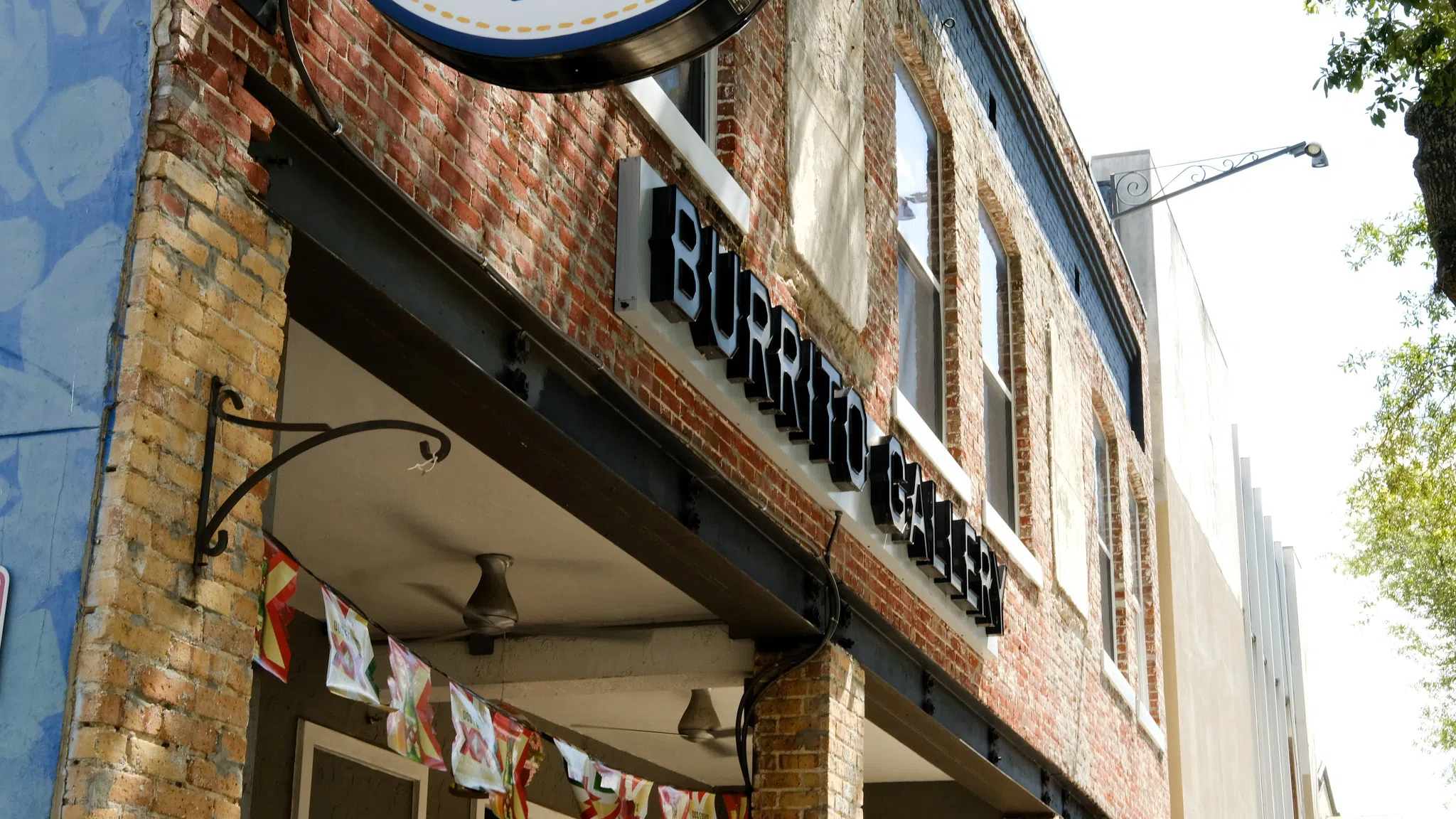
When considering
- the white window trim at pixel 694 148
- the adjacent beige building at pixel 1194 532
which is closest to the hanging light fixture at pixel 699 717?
the white window trim at pixel 694 148

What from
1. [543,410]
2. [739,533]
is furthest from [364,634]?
[739,533]

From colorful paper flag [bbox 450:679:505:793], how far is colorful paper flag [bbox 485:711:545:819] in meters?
0.04

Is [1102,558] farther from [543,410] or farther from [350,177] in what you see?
[350,177]

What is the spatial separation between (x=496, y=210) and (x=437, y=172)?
1.17 feet

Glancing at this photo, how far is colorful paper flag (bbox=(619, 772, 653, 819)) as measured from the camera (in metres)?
7.25

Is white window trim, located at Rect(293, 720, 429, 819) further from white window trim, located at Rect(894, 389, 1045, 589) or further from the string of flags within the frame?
white window trim, located at Rect(894, 389, 1045, 589)

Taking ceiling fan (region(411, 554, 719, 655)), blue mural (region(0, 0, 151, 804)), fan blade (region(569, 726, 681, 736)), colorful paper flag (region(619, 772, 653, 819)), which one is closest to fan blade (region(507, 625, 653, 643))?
ceiling fan (region(411, 554, 719, 655))

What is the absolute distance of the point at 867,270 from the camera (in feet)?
29.4

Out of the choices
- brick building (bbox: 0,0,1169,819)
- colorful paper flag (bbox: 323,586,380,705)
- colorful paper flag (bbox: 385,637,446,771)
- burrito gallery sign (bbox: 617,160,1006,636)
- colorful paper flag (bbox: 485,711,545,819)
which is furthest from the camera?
burrito gallery sign (bbox: 617,160,1006,636)

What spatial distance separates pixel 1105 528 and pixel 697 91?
9.55 meters

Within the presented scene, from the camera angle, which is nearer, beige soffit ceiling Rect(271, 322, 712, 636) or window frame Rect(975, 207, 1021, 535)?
beige soffit ceiling Rect(271, 322, 712, 636)

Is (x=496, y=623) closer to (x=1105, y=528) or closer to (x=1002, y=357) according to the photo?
(x=1002, y=357)

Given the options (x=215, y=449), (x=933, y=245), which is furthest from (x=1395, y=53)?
(x=215, y=449)

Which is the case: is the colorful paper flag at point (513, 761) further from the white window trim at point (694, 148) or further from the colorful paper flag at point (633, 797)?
the white window trim at point (694, 148)
